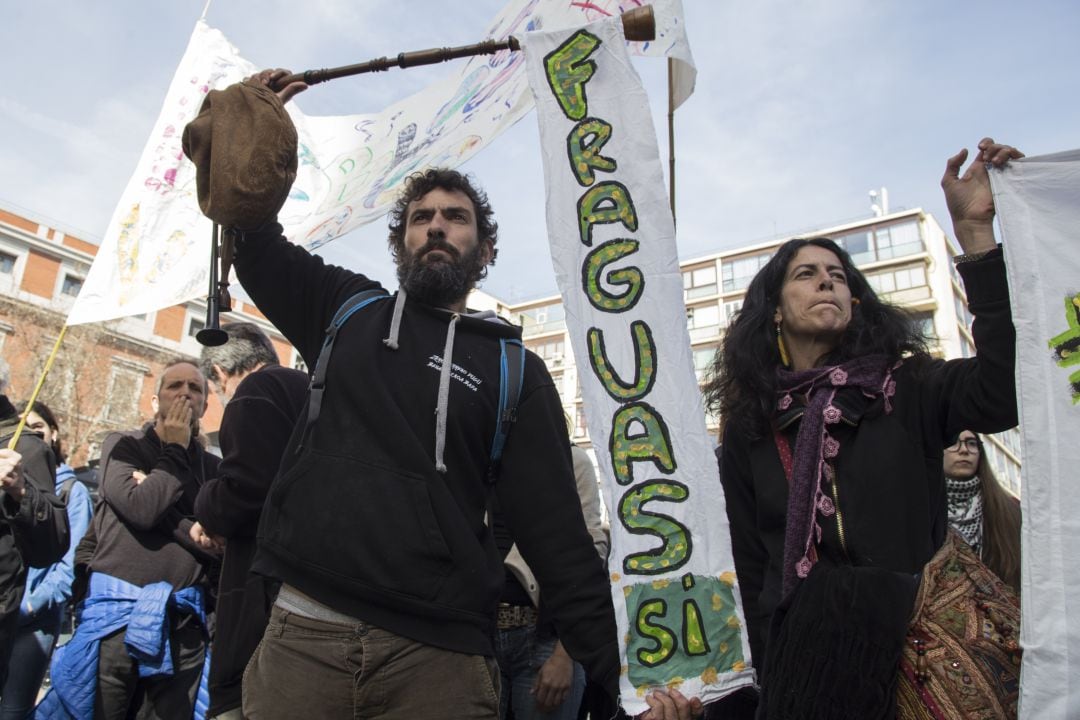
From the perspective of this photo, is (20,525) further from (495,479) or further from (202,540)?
(495,479)

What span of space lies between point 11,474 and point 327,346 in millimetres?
2252

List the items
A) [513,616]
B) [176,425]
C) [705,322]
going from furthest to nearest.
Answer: [705,322]
[176,425]
[513,616]

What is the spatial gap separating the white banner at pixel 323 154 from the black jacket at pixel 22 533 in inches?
33.4

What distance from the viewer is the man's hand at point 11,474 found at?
3.40 meters

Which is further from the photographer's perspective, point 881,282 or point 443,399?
point 881,282

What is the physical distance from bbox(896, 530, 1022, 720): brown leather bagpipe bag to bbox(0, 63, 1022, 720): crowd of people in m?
0.05

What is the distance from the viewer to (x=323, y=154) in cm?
387

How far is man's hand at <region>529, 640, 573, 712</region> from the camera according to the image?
297cm

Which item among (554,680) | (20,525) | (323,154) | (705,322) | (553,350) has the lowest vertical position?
(554,680)

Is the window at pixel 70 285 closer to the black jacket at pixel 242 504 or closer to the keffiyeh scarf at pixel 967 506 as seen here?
the black jacket at pixel 242 504

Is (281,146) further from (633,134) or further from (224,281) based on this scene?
(633,134)

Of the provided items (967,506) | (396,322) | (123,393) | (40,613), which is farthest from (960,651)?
(123,393)

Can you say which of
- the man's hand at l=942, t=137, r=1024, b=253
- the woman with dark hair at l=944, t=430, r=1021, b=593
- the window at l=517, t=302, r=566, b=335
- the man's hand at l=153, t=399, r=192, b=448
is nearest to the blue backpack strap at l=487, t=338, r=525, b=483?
the man's hand at l=942, t=137, r=1024, b=253

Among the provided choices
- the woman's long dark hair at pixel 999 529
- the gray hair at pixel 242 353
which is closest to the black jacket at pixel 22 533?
the gray hair at pixel 242 353
